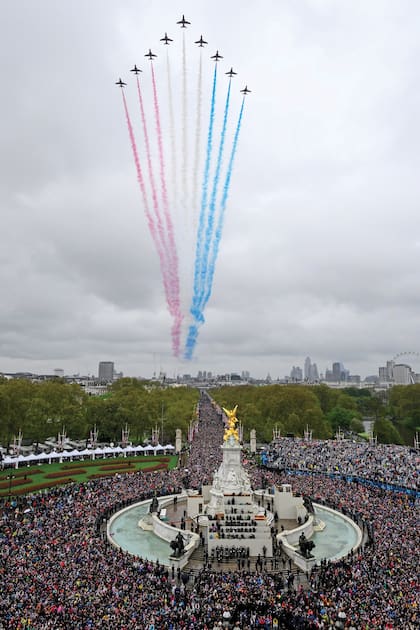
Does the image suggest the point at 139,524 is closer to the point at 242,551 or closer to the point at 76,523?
the point at 76,523

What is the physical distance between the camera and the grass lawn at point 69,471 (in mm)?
51084

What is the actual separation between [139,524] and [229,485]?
8809mm

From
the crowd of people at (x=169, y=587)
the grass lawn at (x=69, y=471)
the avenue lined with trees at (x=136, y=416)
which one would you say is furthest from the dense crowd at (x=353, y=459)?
the grass lawn at (x=69, y=471)

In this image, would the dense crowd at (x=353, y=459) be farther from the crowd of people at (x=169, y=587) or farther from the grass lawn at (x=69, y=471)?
the grass lawn at (x=69, y=471)

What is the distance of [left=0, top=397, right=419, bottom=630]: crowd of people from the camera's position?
852 inches

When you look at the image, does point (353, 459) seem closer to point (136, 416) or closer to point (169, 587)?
point (136, 416)

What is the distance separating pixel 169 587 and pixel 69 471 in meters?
36.3

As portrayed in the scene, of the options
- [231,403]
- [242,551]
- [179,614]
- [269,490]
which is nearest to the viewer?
[179,614]

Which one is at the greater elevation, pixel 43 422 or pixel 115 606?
pixel 43 422

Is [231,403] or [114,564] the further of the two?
[231,403]

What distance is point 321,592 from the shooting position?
1017 inches

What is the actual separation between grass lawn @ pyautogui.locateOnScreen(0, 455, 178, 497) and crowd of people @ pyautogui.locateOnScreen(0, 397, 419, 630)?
417 inches

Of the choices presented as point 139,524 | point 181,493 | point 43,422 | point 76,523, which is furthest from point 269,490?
point 43,422

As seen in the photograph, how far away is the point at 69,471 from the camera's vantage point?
5866 cm
